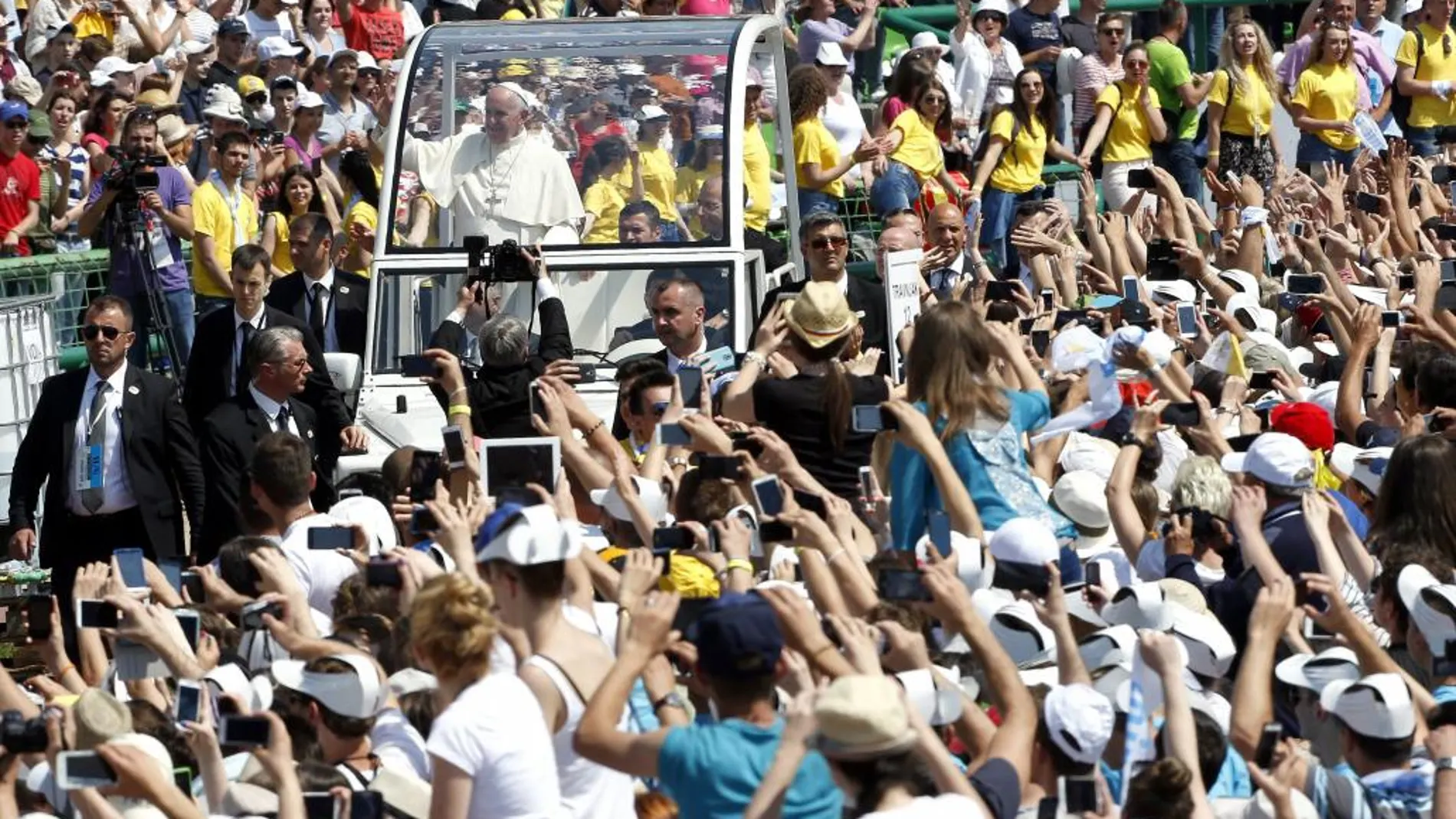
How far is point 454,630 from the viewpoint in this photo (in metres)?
5.43

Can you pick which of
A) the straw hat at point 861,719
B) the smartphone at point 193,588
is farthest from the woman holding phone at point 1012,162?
the straw hat at point 861,719

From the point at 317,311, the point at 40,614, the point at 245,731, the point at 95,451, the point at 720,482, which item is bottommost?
the point at 317,311

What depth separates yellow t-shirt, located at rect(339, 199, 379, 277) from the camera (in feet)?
47.3

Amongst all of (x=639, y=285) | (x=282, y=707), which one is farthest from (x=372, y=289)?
(x=282, y=707)

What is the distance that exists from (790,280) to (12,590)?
3.62m

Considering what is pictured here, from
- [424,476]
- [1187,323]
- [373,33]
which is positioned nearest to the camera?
[424,476]

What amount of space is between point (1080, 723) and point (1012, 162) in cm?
1113

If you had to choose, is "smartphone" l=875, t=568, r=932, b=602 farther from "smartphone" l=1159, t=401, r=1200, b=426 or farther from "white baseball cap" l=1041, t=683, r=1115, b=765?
"smartphone" l=1159, t=401, r=1200, b=426

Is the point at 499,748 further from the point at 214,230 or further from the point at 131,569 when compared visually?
the point at 214,230

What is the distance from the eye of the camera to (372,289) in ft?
39.0

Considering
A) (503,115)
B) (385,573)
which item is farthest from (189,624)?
(503,115)

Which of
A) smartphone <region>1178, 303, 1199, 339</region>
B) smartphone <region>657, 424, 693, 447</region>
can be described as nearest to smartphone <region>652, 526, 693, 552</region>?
smartphone <region>657, 424, 693, 447</region>

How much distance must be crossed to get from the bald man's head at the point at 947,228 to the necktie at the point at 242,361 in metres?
3.03

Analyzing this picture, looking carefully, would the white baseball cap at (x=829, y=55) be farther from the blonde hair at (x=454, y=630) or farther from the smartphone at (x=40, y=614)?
the blonde hair at (x=454, y=630)
